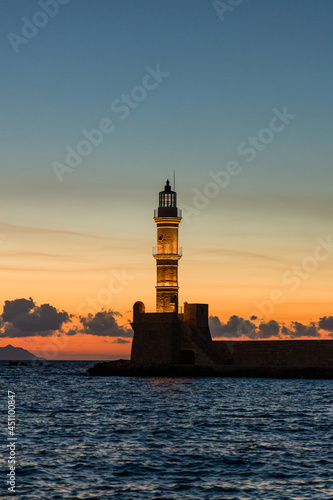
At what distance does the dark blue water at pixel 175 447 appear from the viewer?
1752 centimetres

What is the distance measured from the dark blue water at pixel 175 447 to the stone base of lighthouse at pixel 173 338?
1572 cm

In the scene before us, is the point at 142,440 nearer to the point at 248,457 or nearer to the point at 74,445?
the point at 74,445

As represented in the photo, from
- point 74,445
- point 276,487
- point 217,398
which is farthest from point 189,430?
point 217,398

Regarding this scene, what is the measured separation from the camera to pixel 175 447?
23500mm

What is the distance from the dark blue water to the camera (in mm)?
17516

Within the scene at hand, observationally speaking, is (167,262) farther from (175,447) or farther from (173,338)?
(175,447)

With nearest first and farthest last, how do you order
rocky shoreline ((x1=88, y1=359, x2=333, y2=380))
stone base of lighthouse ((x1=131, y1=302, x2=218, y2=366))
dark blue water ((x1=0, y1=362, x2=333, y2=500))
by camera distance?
dark blue water ((x1=0, y1=362, x2=333, y2=500)), rocky shoreline ((x1=88, y1=359, x2=333, y2=380)), stone base of lighthouse ((x1=131, y1=302, x2=218, y2=366))

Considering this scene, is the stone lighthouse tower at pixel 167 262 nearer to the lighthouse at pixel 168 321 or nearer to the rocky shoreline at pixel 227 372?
the lighthouse at pixel 168 321

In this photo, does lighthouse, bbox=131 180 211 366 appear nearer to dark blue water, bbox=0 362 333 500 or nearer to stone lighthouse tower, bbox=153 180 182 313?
stone lighthouse tower, bbox=153 180 182 313

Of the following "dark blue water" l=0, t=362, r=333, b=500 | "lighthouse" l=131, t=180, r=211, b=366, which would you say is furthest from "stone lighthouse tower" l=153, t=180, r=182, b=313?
"dark blue water" l=0, t=362, r=333, b=500

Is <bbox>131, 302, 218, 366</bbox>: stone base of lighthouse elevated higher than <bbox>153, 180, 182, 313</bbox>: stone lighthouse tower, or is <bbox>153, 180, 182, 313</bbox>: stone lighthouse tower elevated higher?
<bbox>153, 180, 182, 313</bbox>: stone lighthouse tower

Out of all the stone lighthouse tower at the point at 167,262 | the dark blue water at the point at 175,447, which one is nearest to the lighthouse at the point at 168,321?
the stone lighthouse tower at the point at 167,262

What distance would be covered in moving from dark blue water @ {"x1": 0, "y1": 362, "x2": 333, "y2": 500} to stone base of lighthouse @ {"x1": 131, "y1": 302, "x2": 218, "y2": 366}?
619 inches

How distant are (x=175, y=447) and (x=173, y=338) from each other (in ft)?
114
